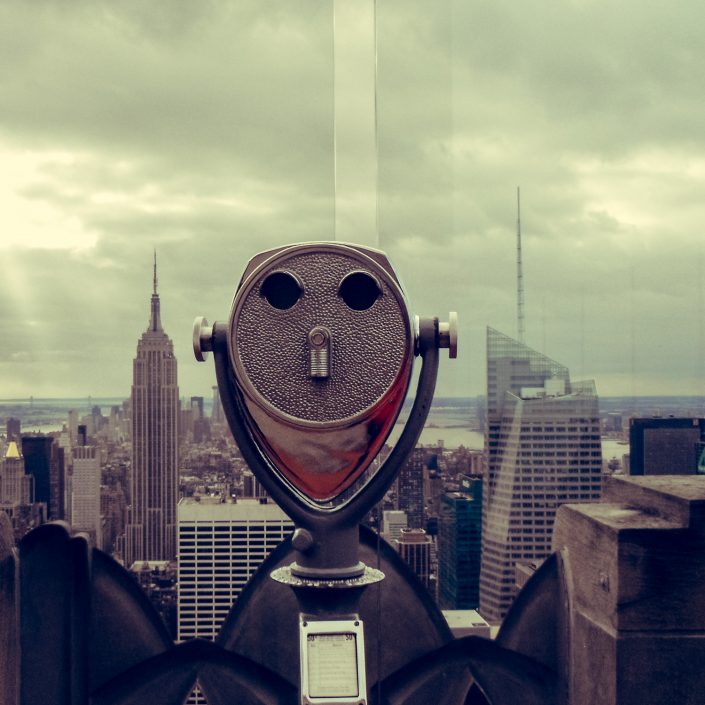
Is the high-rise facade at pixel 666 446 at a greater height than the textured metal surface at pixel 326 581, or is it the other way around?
the high-rise facade at pixel 666 446

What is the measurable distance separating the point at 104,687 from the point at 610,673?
1262 mm

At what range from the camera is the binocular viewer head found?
1.68 m

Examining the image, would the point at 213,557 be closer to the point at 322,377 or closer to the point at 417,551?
the point at 417,551

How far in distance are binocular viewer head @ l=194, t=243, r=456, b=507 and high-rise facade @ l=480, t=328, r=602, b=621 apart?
34.7 inches

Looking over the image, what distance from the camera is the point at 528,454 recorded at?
2.60m

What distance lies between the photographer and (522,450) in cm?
259

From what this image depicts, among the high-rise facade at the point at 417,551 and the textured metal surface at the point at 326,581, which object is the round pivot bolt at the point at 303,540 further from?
the high-rise facade at the point at 417,551

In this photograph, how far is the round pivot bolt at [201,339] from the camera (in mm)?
1674

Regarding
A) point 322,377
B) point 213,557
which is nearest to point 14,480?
point 213,557

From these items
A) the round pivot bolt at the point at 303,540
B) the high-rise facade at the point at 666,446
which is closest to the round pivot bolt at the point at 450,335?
the round pivot bolt at the point at 303,540

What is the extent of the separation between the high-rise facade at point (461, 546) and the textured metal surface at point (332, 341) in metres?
0.93

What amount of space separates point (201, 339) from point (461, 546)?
119 cm

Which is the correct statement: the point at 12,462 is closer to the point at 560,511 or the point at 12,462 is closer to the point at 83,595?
the point at 83,595

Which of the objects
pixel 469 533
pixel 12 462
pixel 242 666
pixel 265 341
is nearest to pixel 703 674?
pixel 469 533
